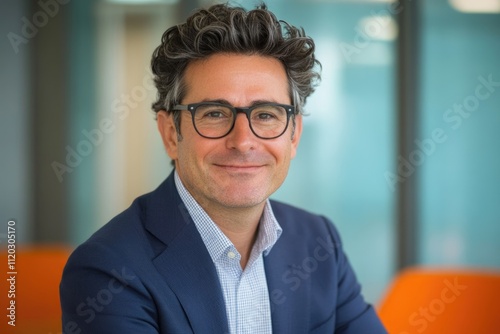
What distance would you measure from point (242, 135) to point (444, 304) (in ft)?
3.50

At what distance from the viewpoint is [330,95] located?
4.56 metres

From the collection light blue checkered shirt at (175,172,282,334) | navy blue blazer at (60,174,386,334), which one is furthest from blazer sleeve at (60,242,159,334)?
light blue checkered shirt at (175,172,282,334)

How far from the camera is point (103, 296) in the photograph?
1492 mm

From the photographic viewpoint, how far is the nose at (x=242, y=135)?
167 centimetres

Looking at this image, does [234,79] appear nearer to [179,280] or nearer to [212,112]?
[212,112]

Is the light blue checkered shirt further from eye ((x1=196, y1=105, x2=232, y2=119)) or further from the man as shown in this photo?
eye ((x1=196, y1=105, x2=232, y2=119))

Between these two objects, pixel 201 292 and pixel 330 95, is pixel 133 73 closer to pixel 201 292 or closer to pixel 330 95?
pixel 330 95

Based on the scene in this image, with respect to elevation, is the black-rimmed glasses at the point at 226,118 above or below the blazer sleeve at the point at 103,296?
above

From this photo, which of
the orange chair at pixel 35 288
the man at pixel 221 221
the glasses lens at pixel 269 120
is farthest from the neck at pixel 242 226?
the orange chair at pixel 35 288

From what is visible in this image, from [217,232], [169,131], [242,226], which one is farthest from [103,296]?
[169,131]

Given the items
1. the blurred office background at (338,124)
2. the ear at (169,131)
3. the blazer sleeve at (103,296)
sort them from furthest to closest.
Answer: the blurred office background at (338,124), the ear at (169,131), the blazer sleeve at (103,296)

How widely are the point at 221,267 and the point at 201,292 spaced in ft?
0.41

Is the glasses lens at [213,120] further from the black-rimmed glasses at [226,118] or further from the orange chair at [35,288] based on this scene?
the orange chair at [35,288]

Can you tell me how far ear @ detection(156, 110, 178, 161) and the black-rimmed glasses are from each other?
0.15 meters
